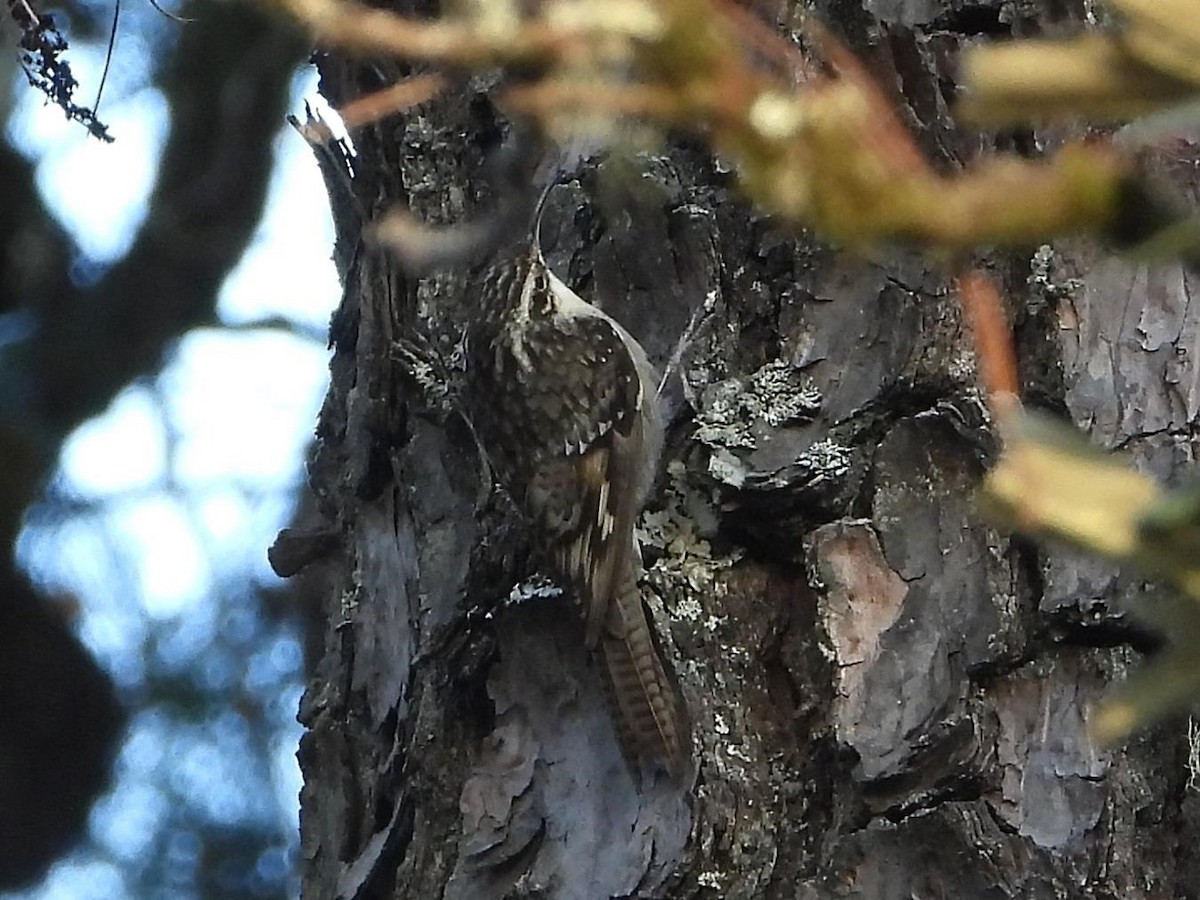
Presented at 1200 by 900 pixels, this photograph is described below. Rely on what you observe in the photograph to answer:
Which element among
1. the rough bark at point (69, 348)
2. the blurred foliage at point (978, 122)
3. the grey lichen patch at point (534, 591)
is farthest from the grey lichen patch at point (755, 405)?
the rough bark at point (69, 348)

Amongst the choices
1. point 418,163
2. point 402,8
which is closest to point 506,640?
point 418,163

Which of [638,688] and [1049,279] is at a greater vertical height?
[1049,279]

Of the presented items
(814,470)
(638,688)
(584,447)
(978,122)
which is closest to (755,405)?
(814,470)

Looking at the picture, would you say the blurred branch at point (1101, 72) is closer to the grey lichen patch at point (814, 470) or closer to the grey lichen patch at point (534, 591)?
the grey lichen patch at point (814, 470)

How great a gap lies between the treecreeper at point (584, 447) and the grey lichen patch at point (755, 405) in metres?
0.21

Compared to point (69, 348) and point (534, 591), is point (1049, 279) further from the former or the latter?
point (69, 348)

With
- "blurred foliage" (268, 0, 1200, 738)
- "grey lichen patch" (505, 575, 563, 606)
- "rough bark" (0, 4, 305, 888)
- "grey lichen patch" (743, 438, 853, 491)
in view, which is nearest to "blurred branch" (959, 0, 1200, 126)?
"blurred foliage" (268, 0, 1200, 738)

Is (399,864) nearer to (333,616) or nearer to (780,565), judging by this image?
(333,616)

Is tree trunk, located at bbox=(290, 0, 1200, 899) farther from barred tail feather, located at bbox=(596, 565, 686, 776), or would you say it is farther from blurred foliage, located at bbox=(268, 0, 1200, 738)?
blurred foliage, located at bbox=(268, 0, 1200, 738)

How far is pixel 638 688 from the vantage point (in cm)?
196

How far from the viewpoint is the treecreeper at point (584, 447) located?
198 cm

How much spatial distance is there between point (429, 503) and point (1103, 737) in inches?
70.9

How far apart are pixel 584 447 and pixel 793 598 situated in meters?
0.75

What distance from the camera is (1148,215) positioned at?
574mm
